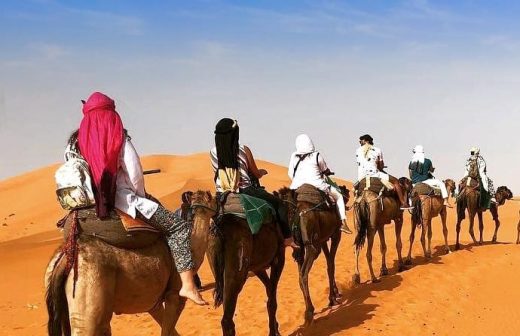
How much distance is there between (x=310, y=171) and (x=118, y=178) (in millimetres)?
6633

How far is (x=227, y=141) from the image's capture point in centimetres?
792

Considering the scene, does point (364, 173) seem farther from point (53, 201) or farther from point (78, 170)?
point (53, 201)

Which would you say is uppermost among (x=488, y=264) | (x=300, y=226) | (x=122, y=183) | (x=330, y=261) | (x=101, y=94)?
(x=101, y=94)

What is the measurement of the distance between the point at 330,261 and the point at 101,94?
313 inches

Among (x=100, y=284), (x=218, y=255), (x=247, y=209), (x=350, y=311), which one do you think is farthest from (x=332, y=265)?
(x=100, y=284)

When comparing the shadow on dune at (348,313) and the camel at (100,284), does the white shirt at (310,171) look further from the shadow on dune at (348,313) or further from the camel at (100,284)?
the camel at (100,284)

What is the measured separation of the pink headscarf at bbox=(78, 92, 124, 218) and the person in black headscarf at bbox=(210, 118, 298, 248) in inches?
118

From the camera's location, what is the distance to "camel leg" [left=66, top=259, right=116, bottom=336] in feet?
15.4

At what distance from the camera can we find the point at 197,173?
152ft

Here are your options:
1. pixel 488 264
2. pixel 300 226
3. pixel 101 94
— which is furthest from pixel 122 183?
pixel 488 264

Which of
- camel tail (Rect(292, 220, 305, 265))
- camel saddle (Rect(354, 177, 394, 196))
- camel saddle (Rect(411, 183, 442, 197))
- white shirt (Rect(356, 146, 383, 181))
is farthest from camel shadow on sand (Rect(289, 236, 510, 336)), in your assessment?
camel saddle (Rect(411, 183, 442, 197))

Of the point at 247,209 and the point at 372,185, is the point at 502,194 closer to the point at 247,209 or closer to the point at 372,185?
the point at 372,185

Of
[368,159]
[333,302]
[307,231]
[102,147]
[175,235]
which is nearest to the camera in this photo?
[102,147]

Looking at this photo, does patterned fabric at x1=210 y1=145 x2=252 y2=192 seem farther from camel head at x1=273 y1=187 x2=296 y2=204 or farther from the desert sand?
the desert sand
